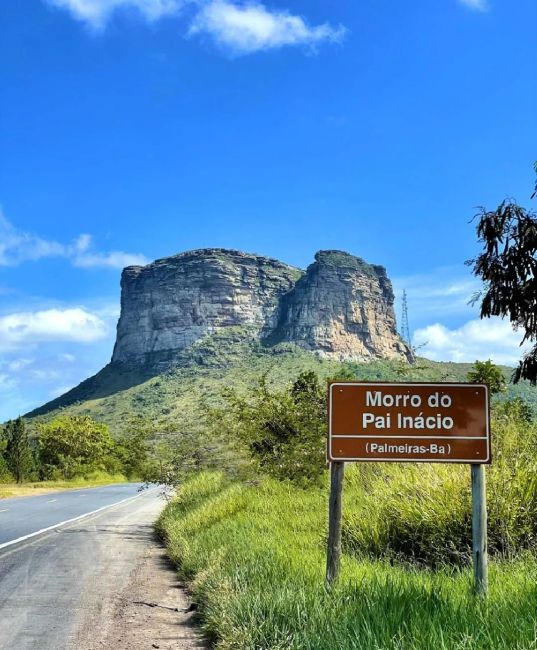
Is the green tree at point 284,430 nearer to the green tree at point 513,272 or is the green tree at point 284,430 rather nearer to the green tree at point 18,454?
the green tree at point 513,272

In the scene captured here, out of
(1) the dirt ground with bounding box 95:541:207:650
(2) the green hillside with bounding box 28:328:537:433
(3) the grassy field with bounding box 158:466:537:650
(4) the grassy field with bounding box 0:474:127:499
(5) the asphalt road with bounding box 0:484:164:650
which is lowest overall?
(4) the grassy field with bounding box 0:474:127:499

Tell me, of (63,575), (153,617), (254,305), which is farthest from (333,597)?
(254,305)

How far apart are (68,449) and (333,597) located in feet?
204

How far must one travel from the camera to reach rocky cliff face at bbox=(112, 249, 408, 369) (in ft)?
569

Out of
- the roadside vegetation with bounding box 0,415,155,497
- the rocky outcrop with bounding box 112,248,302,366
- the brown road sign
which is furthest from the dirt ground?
the rocky outcrop with bounding box 112,248,302,366

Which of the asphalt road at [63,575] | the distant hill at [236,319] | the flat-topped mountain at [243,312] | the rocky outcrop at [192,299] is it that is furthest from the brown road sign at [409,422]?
the rocky outcrop at [192,299]

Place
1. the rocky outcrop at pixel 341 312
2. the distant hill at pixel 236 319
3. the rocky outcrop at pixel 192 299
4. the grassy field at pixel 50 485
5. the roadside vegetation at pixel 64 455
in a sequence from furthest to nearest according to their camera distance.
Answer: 1. the rocky outcrop at pixel 192 299
2. the rocky outcrop at pixel 341 312
3. the distant hill at pixel 236 319
4. the roadside vegetation at pixel 64 455
5. the grassy field at pixel 50 485

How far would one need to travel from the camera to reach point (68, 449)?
6419 centimetres

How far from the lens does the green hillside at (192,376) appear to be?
118m

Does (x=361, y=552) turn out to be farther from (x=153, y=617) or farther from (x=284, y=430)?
(x=284, y=430)

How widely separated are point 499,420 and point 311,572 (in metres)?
5.70

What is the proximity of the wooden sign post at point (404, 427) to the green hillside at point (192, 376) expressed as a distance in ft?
325

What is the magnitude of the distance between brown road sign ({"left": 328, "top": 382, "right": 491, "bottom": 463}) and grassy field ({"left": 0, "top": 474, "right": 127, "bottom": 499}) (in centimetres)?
2882

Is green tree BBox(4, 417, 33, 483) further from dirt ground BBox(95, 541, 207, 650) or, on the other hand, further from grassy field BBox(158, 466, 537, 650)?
grassy field BBox(158, 466, 537, 650)
